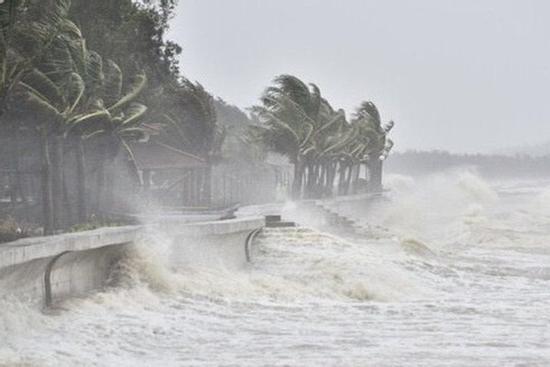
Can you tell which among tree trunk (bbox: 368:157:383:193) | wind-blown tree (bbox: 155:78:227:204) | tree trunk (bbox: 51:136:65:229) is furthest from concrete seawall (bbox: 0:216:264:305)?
tree trunk (bbox: 368:157:383:193)

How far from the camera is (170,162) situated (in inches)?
1519

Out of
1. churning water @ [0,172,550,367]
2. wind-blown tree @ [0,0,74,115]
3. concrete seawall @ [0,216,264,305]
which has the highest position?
wind-blown tree @ [0,0,74,115]

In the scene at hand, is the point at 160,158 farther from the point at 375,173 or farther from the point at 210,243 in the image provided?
the point at 375,173

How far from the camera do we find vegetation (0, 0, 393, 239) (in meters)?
24.9

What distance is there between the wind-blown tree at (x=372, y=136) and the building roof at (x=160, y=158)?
29.6 m

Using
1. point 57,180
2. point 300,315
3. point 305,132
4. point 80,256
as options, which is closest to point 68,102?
point 57,180

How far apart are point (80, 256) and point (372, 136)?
190 feet

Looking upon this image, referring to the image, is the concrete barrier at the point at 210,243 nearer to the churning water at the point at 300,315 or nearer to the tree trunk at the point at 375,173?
the churning water at the point at 300,315

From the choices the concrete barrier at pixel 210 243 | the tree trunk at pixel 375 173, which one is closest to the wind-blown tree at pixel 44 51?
the concrete barrier at pixel 210 243

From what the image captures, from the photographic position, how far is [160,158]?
38562 millimetres

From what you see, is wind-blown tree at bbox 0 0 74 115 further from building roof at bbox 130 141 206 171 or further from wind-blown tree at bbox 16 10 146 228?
building roof at bbox 130 141 206 171

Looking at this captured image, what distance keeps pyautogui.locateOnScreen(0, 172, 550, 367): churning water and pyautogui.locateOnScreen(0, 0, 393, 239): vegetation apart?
4461mm

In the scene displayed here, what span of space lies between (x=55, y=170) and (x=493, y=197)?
66296 mm

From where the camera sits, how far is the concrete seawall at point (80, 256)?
13.9 m
